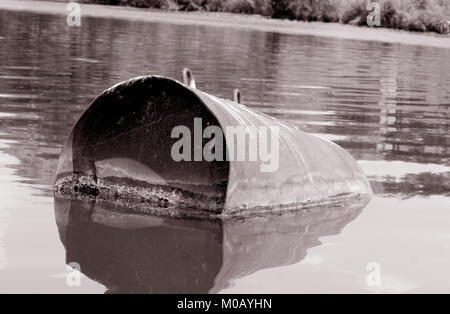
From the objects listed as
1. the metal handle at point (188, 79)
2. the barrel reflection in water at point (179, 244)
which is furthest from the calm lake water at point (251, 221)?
the metal handle at point (188, 79)

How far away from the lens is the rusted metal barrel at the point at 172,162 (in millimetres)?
7547

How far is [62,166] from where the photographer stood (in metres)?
7.85

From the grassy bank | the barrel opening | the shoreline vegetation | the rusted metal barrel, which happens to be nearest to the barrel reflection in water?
the rusted metal barrel

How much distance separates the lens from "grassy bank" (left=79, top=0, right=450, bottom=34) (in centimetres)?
6019

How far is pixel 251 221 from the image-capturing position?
7.32 meters

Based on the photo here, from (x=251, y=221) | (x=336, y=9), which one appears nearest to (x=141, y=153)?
(x=251, y=221)

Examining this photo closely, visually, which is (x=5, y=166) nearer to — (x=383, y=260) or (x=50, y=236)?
(x=50, y=236)

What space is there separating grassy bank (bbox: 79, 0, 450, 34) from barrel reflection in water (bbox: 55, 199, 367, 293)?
52.5 metres

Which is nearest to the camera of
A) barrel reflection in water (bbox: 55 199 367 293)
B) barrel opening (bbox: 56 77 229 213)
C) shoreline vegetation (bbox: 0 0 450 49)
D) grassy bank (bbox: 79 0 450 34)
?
barrel reflection in water (bbox: 55 199 367 293)

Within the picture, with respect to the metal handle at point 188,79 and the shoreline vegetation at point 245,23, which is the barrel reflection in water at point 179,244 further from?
the shoreline vegetation at point 245,23

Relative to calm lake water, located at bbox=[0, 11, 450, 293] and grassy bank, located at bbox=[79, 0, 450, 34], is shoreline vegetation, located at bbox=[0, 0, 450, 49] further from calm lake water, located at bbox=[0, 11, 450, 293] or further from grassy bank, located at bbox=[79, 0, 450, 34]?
calm lake water, located at bbox=[0, 11, 450, 293]

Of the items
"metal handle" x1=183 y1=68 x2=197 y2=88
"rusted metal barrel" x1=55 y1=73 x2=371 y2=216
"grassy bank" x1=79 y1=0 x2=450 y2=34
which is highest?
"metal handle" x1=183 y1=68 x2=197 y2=88
